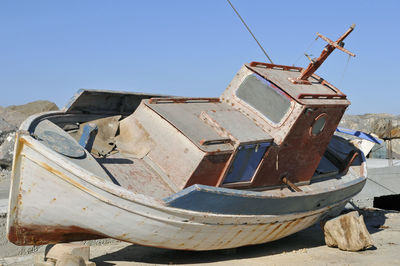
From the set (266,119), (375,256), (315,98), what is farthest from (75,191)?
(375,256)

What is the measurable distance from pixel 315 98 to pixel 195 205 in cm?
317

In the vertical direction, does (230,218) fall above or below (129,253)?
above

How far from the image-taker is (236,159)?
7.36 metres

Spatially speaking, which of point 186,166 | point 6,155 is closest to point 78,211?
point 186,166

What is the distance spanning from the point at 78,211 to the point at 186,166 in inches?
66.6

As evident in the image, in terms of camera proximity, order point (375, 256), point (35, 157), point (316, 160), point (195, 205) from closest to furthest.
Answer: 1. point (35, 157)
2. point (195, 205)
3. point (375, 256)
4. point (316, 160)

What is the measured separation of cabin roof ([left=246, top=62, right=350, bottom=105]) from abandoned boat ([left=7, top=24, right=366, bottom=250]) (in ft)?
0.10

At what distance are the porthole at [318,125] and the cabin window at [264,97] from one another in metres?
0.66

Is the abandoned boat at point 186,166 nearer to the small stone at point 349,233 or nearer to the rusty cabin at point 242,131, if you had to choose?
the rusty cabin at point 242,131

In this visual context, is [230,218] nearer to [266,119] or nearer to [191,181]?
[191,181]

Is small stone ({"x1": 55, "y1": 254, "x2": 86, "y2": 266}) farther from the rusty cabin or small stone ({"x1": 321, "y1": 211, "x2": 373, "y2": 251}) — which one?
small stone ({"x1": 321, "y1": 211, "x2": 373, "y2": 251})

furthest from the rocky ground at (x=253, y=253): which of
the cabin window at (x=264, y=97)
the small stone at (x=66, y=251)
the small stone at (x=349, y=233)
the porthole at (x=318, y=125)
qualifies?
Answer: the cabin window at (x=264, y=97)

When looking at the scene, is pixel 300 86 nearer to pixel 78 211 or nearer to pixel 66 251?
pixel 78 211

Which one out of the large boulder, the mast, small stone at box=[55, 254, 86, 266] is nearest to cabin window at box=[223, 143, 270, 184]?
the mast
